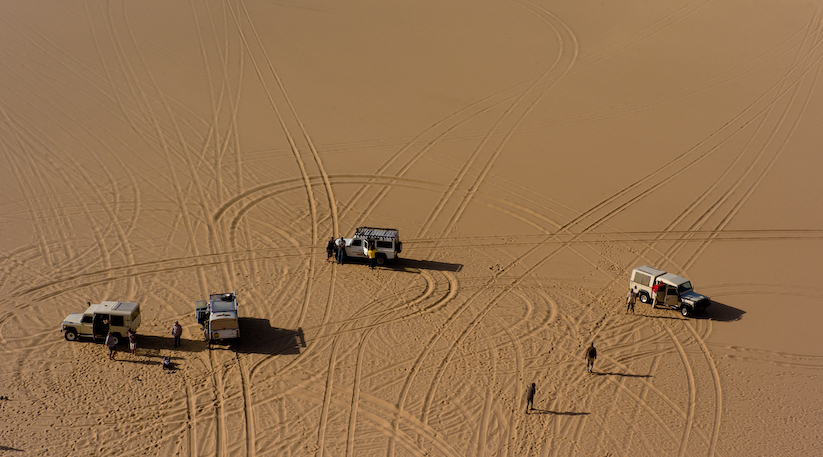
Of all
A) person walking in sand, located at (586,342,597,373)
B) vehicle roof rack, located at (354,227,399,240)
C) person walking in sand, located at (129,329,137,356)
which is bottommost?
person walking in sand, located at (129,329,137,356)

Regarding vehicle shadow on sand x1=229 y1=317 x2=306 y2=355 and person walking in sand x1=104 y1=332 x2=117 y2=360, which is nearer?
person walking in sand x1=104 y1=332 x2=117 y2=360

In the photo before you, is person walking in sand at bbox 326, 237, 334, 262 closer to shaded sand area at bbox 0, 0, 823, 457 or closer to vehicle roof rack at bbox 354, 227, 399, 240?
shaded sand area at bbox 0, 0, 823, 457

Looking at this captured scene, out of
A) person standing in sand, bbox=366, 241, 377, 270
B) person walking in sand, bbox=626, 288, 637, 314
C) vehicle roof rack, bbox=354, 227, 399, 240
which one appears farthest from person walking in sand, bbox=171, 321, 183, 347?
person walking in sand, bbox=626, 288, 637, 314

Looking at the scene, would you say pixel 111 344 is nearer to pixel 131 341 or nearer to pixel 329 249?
pixel 131 341

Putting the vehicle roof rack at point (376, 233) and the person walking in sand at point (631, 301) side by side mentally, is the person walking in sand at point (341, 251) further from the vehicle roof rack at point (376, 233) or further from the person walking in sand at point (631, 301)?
the person walking in sand at point (631, 301)

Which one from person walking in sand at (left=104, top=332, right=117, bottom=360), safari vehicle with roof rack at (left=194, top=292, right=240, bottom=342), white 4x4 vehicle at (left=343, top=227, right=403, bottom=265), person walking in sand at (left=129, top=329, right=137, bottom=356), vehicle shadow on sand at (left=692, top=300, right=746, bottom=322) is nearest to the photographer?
person walking in sand at (left=104, top=332, right=117, bottom=360)

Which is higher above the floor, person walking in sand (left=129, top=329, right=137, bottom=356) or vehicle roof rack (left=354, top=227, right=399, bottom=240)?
vehicle roof rack (left=354, top=227, right=399, bottom=240)

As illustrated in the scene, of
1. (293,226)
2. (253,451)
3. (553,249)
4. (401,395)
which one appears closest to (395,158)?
(293,226)

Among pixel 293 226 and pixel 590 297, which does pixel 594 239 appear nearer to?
pixel 590 297

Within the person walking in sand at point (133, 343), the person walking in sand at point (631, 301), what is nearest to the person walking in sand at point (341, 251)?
the person walking in sand at point (133, 343)

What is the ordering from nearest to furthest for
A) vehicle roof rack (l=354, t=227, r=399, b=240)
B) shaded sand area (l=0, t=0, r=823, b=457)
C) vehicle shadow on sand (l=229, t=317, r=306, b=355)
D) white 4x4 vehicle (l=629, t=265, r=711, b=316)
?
shaded sand area (l=0, t=0, r=823, b=457)
vehicle shadow on sand (l=229, t=317, r=306, b=355)
white 4x4 vehicle (l=629, t=265, r=711, b=316)
vehicle roof rack (l=354, t=227, r=399, b=240)
